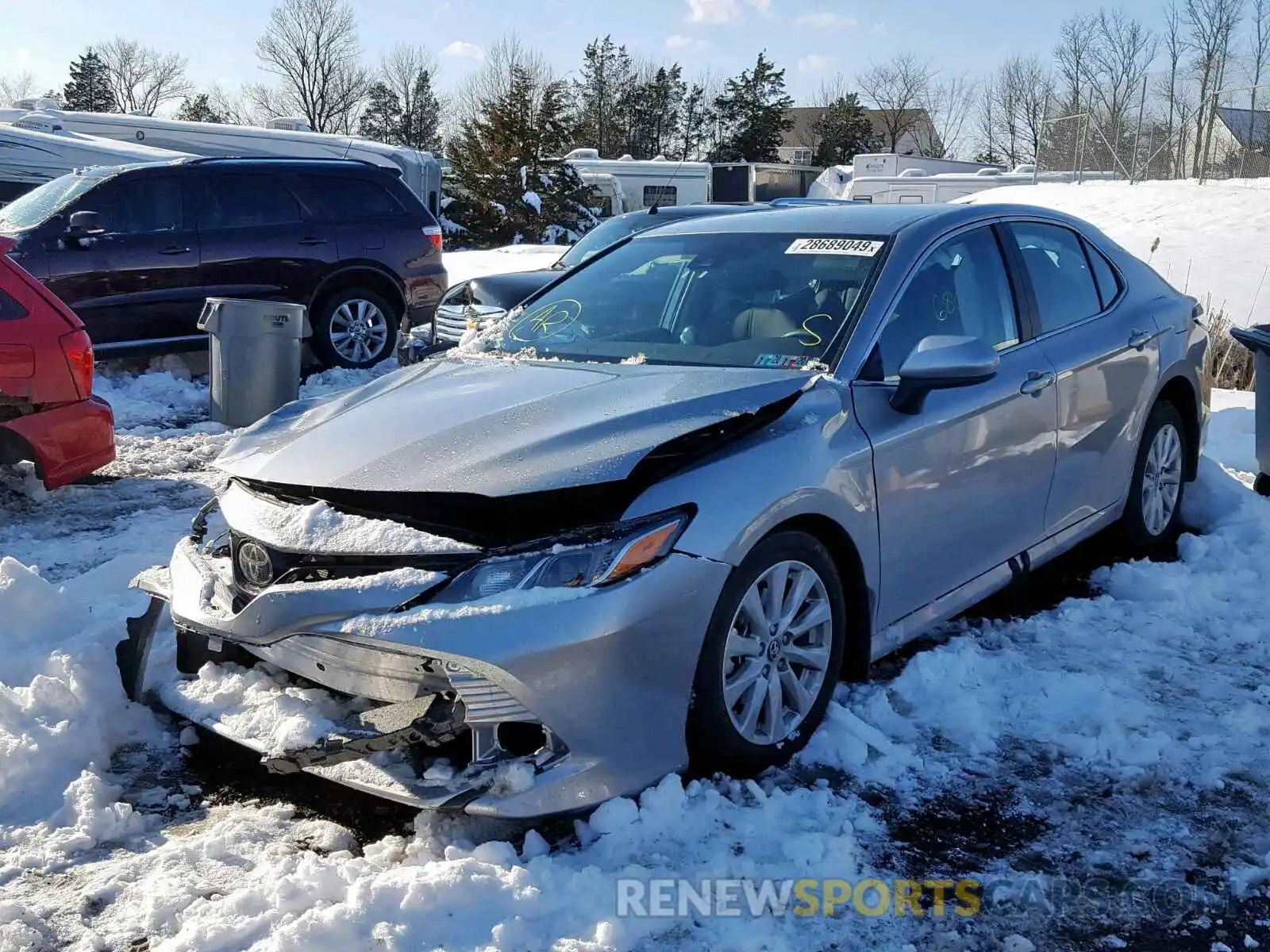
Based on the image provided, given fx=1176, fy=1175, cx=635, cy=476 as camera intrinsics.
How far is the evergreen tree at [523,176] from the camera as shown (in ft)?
111

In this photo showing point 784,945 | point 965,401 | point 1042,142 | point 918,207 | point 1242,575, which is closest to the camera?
point 784,945

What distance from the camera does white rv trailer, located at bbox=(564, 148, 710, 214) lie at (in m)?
34.0

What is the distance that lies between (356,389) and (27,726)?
1485 millimetres

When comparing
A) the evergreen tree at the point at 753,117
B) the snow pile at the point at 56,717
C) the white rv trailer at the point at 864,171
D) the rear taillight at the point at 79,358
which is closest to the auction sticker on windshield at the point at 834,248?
the snow pile at the point at 56,717

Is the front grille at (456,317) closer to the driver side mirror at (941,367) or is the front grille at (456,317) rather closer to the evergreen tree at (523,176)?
the driver side mirror at (941,367)

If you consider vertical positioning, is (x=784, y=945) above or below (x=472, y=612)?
below

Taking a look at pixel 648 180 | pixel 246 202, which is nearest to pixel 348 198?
pixel 246 202

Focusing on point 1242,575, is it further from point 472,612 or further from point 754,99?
point 754,99

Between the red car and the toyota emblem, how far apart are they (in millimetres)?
3514

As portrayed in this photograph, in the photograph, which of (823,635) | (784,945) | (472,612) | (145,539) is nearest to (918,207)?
(823,635)

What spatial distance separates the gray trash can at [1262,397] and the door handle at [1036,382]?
118 inches

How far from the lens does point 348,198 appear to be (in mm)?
11008

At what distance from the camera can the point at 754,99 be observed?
64625mm

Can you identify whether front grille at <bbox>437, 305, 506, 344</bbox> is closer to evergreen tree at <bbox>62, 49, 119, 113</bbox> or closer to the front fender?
the front fender
